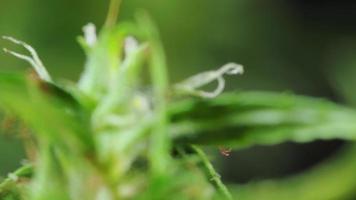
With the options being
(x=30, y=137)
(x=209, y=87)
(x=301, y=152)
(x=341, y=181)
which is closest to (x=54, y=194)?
(x=30, y=137)

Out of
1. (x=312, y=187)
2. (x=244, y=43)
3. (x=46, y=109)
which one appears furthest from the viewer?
(x=244, y=43)

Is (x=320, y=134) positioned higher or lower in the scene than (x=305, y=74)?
lower

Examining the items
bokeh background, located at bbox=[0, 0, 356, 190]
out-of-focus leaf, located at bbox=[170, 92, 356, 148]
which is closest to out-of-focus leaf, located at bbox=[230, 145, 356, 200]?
out-of-focus leaf, located at bbox=[170, 92, 356, 148]

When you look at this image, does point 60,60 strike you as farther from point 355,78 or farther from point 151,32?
point 151,32

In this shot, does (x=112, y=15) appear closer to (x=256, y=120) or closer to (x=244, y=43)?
(x=256, y=120)

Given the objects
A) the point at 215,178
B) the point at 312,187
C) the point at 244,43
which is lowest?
the point at 215,178

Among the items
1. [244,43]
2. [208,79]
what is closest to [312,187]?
[208,79]

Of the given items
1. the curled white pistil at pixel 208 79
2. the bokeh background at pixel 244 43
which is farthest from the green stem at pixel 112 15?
the bokeh background at pixel 244 43

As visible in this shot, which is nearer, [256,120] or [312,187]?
[256,120]
